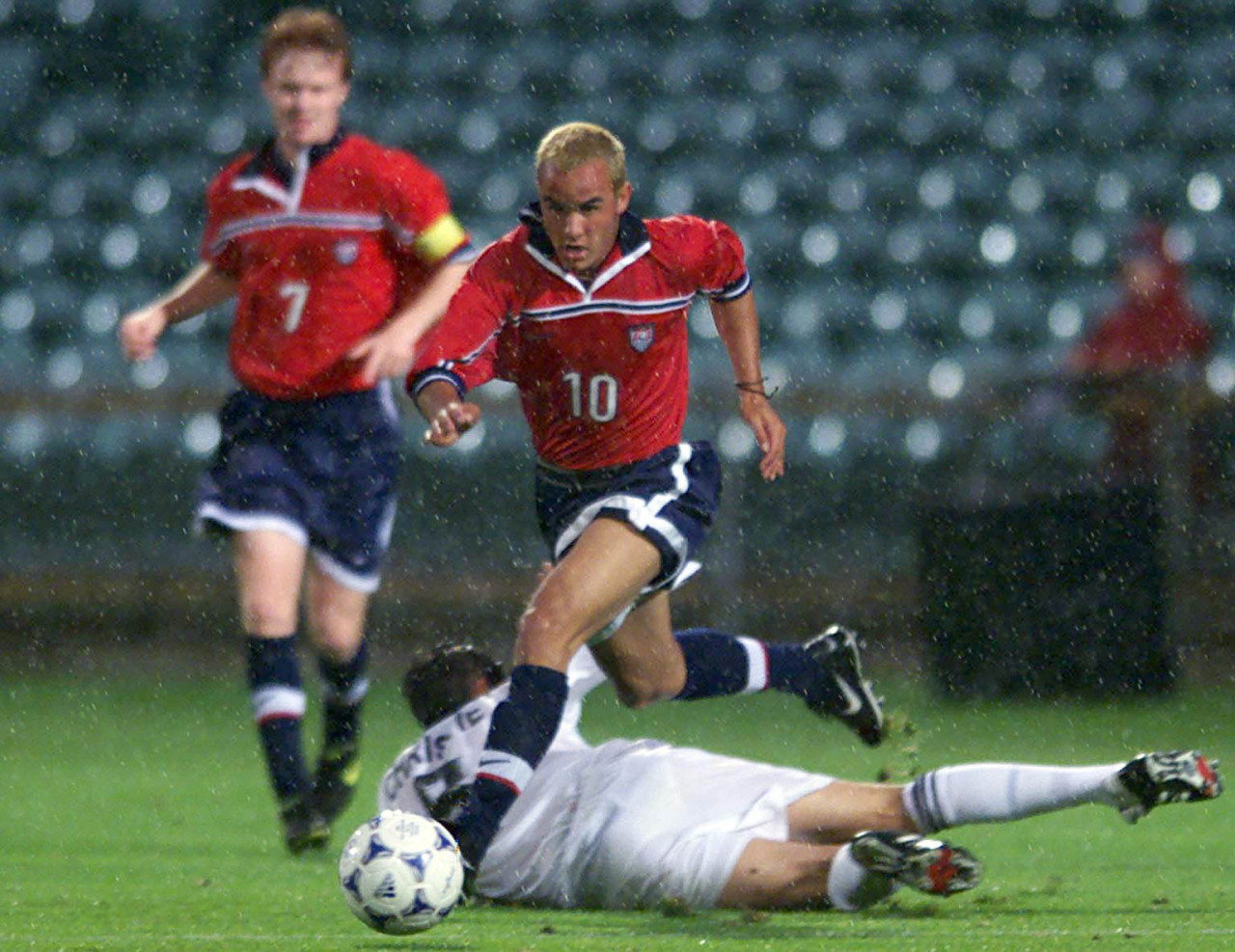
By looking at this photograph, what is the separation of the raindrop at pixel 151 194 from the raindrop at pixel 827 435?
3.72 metres

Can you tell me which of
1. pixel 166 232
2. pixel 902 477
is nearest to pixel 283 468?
pixel 902 477

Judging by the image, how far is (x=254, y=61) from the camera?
12.3m

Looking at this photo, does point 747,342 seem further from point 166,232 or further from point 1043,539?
point 166,232

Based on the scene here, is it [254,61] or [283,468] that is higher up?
[254,61]

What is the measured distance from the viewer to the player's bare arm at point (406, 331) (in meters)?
5.21

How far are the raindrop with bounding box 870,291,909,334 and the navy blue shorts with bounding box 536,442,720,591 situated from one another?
6269 millimetres

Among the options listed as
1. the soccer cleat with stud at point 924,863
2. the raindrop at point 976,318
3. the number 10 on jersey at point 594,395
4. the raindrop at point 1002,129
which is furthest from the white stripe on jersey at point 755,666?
the raindrop at point 1002,129

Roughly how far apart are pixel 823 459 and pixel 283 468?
489cm

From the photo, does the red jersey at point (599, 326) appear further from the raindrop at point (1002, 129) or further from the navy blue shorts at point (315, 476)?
the raindrop at point (1002, 129)

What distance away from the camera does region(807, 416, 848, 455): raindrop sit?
10.3 metres

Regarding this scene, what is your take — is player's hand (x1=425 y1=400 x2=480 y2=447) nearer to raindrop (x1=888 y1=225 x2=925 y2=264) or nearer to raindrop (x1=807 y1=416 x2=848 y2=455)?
raindrop (x1=807 y1=416 x2=848 y2=455)

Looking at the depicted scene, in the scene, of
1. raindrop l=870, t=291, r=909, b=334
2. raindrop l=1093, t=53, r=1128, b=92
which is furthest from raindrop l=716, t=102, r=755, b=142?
raindrop l=1093, t=53, r=1128, b=92

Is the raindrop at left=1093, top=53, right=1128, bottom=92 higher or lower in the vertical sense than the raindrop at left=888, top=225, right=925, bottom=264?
higher

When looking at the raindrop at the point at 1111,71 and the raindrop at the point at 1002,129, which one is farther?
the raindrop at the point at 1111,71
